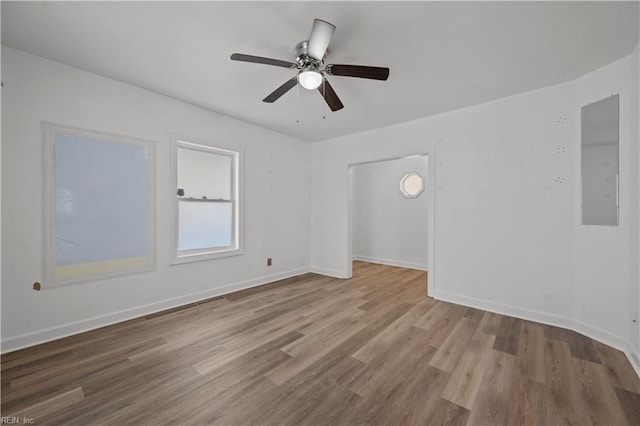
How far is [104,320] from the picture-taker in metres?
2.61

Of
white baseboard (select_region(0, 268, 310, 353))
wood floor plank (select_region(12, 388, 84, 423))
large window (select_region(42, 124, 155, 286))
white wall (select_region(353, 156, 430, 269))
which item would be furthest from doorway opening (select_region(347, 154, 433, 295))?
wood floor plank (select_region(12, 388, 84, 423))

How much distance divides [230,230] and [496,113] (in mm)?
3871

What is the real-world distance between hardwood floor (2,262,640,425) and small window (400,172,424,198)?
2986mm

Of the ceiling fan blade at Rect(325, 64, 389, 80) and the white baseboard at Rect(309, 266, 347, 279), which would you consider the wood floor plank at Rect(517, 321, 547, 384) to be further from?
the white baseboard at Rect(309, 266, 347, 279)

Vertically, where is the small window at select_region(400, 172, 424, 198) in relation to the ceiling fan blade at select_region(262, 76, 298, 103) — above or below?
below

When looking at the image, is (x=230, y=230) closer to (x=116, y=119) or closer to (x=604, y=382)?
(x=116, y=119)

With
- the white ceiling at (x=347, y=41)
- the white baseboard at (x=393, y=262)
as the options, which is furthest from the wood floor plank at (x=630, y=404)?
→ the white baseboard at (x=393, y=262)

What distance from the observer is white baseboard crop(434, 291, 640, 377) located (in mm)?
2176

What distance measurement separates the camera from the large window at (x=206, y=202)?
3330 mm

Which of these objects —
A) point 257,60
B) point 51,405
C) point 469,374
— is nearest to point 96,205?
point 51,405

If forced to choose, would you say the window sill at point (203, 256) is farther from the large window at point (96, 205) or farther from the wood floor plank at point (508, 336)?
the wood floor plank at point (508, 336)

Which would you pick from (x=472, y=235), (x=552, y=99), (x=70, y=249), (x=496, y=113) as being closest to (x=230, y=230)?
(x=70, y=249)

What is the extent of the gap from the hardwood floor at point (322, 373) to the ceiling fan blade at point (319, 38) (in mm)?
2378

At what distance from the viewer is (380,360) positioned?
6.75 ft
